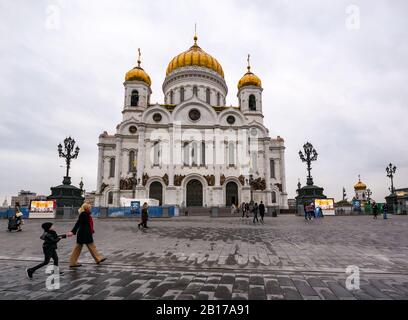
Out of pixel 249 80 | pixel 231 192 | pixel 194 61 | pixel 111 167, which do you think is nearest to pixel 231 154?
pixel 231 192

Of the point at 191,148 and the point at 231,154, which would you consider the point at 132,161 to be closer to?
the point at 191,148

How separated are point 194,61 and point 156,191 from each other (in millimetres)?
22129

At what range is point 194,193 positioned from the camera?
34.4 metres

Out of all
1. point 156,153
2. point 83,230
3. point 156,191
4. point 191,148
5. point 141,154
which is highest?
point 191,148

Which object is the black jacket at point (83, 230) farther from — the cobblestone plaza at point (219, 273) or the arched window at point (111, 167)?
the arched window at point (111, 167)

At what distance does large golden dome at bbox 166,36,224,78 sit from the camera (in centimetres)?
Answer: 4153

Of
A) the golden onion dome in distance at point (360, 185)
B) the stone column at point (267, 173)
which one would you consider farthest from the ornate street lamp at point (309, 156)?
the golden onion dome in distance at point (360, 185)

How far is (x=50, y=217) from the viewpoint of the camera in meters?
24.3

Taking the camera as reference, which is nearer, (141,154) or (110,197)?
(141,154)

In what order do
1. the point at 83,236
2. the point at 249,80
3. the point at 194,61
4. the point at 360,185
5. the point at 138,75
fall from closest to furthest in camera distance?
the point at 83,236
the point at 138,75
the point at 249,80
the point at 194,61
the point at 360,185

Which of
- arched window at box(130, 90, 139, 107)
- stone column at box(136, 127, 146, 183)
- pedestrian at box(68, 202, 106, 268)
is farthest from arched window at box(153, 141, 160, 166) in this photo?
pedestrian at box(68, 202, 106, 268)

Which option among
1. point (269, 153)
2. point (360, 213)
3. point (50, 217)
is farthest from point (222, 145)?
point (50, 217)
